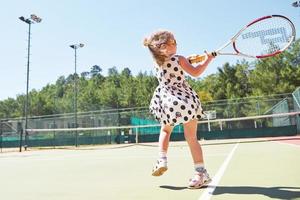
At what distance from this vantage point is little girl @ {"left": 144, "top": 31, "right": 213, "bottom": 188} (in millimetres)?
3476

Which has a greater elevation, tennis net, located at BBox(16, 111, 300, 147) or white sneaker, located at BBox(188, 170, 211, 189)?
tennis net, located at BBox(16, 111, 300, 147)

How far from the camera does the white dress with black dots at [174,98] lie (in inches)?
137

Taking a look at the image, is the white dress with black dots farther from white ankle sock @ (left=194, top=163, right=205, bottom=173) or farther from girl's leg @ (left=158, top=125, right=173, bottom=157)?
white ankle sock @ (left=194, top=163, right=205, bottom=173)

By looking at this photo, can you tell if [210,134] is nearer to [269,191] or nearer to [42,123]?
[42,123]

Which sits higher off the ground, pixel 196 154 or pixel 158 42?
pixel 158 42

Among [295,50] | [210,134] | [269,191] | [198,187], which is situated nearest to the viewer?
[269,191]

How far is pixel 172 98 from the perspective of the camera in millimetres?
3527

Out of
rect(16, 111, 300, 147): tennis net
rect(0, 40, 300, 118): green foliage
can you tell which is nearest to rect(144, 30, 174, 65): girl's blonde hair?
rect(16, 111, 300, 147): tennis net

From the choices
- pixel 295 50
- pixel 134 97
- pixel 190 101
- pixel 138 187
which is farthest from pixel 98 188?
pixel 134 97

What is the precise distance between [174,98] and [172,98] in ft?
0.07

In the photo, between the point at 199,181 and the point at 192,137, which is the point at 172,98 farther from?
the point at 199,181

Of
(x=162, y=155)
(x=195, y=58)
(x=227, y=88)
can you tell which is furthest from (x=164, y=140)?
(x=227, y=88)

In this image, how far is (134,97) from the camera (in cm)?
6162

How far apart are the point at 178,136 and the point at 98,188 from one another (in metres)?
23.6
